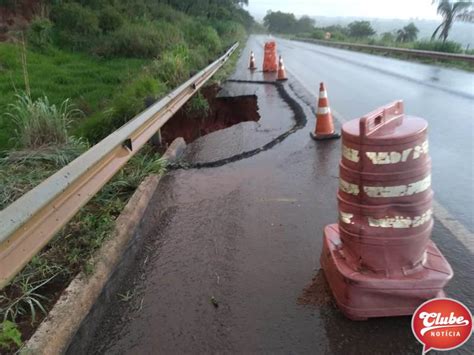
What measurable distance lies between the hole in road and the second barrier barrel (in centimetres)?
533

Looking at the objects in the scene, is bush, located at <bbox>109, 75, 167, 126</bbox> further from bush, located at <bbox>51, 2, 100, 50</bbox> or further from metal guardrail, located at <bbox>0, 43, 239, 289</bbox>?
bush, located at <bbox>51, 2, 100, 50</bbox>

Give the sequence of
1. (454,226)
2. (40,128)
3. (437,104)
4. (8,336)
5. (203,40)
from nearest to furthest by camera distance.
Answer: (8,336) < (454,226) < (40,128) < (437,104) < (203,40)

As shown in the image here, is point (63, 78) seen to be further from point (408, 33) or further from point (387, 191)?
point (408, 33)

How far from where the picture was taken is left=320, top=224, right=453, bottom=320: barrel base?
224 centimetres

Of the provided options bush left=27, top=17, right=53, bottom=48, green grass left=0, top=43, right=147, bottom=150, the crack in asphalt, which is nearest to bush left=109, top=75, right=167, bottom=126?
green grass left=0, top=43, right=147, bottom=150

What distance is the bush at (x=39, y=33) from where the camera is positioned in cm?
1559

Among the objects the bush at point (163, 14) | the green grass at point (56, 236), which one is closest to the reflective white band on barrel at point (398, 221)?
the green grass at point (56, 236)

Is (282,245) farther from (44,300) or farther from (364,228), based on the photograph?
(44,300)

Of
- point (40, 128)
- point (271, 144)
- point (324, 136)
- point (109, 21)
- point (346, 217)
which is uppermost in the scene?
point (109, 21)

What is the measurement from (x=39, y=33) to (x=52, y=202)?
16.3 m

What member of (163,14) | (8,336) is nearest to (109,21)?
(163,14)

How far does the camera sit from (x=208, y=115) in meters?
9.26

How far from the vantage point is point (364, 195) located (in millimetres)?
2232

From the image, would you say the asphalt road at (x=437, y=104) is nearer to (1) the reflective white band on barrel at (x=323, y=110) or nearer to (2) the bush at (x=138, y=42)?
(1) the reflective white band on barrel at (x=323, y=110)
